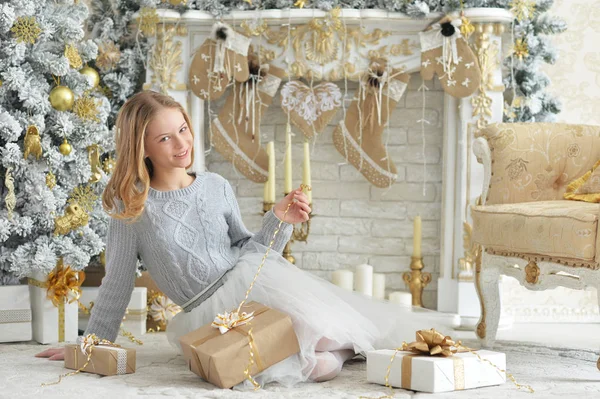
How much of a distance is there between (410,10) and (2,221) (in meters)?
1.73

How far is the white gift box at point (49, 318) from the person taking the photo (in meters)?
3.01

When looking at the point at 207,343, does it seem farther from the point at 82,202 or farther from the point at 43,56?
the point at 43,56

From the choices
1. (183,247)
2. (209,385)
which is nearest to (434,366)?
(209,385)

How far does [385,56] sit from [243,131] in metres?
0.68

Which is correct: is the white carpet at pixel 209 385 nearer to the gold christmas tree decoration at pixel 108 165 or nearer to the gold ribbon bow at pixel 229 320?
the gold ribbon bow at pixel 229 320

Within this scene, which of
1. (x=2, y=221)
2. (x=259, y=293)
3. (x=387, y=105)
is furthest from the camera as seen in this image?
(x=387, y=105)

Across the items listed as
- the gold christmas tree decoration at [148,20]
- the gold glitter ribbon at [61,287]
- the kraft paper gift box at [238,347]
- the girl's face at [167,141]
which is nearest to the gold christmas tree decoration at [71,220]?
the gold glitter ribbon at [61,287]

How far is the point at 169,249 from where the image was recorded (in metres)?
2.44

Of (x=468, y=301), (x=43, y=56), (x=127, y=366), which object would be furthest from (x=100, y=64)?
(x=468, y=301)

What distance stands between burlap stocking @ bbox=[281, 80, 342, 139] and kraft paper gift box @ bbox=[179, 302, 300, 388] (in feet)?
4.89

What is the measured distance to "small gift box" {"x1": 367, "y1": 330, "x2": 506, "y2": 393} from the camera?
212 centimetres

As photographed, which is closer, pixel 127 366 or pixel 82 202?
pixel 127 366

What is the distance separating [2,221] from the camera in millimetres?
2863

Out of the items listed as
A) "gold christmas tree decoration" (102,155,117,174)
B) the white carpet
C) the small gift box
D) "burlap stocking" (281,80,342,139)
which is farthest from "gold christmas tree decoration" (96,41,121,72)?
the small gift box
